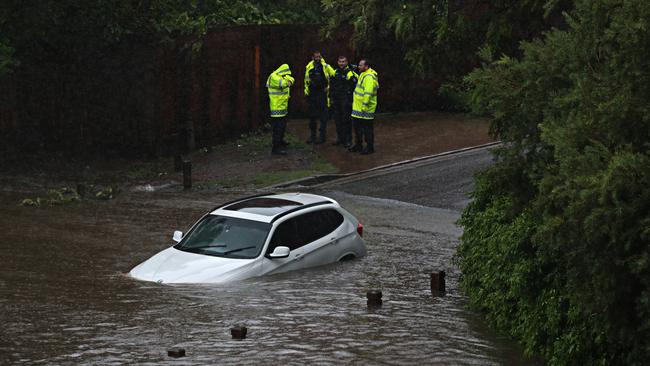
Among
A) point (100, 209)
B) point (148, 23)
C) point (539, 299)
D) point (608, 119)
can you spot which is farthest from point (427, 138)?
point (608, 119)

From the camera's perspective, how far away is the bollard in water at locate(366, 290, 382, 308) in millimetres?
14805

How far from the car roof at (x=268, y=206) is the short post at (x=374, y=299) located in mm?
2394

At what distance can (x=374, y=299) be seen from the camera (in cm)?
1485

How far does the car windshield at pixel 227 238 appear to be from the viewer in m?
16.5

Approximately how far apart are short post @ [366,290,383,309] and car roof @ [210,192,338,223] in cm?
239

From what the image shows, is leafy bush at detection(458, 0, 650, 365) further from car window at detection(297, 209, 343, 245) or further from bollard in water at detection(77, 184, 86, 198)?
bollard in water at detection(77, 184, 86, 198)

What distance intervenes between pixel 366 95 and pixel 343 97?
54.4 inches

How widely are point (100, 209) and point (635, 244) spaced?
15.1 m

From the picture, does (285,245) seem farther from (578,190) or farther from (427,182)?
(427,182)

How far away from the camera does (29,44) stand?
28031 mm

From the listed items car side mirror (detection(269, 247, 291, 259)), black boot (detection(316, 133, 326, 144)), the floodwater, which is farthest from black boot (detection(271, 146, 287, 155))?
car side mirror (detection(269, 247, 291, 259))

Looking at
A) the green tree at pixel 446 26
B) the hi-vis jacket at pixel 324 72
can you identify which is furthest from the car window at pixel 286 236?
the hi-vis jacket at pixel 324 72

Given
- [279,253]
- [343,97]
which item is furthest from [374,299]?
[343,97]

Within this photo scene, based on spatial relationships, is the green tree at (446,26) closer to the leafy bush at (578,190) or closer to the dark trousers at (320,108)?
the leafy bush at (578,190)
